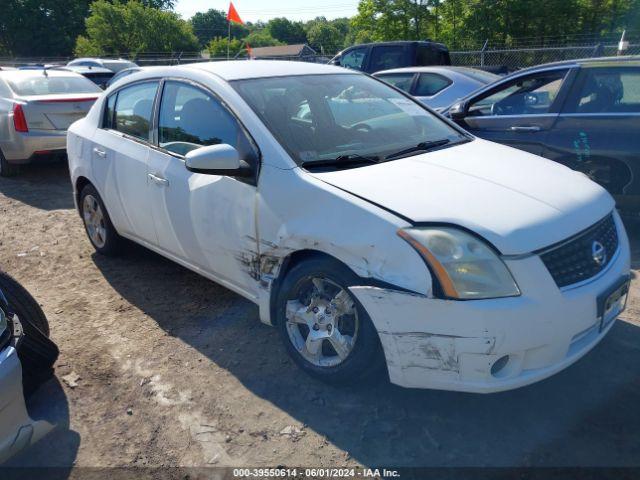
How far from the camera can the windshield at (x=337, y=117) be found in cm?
324

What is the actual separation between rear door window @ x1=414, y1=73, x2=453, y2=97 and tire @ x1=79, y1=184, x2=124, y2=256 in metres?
5.30

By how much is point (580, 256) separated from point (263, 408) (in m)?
1.77

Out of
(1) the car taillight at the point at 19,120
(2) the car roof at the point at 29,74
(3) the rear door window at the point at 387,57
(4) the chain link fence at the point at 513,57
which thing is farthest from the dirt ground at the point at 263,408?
(4) the chain link fence at the point at 513,57

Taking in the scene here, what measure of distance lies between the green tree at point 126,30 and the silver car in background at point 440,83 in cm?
3489

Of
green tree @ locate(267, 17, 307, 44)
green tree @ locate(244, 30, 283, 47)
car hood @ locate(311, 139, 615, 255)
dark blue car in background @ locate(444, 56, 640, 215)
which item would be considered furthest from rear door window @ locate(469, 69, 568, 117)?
green tree @ locate(267, 17, 307, 44)

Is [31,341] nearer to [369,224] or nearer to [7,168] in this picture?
[369,224]

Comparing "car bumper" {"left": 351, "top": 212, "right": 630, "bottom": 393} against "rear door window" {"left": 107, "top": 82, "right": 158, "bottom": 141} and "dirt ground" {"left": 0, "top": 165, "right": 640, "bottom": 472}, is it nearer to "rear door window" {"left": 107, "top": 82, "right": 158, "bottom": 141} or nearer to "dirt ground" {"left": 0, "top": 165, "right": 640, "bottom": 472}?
"dirt ground" {"left": 0, "top": 165, "right": 640, "bottom": 472}

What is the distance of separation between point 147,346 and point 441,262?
2.12m

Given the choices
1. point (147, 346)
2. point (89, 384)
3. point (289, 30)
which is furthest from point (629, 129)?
point (289, 30)

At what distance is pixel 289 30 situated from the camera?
382ft

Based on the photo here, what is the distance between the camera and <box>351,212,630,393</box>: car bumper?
240 centimetres

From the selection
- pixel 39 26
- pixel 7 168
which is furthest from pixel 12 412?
pixel 39 26

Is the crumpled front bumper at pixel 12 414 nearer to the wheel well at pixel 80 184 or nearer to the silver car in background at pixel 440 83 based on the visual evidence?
the wheel well at pixel 80 184

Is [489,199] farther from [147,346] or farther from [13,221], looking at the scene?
[13,221]
